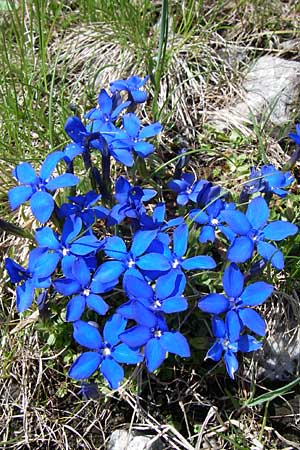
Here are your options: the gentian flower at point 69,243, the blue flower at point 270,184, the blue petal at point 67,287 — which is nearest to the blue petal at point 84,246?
the gentian flower at point 69,243

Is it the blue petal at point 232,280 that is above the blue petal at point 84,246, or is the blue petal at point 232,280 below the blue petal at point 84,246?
below

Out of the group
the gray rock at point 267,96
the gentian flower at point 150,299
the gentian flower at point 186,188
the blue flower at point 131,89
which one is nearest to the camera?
the gentian flower at point 150,299

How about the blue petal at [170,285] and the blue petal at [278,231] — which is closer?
the blue petal at [170,285]

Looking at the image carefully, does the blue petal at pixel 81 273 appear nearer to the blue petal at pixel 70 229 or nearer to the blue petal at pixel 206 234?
the blue petal at pixel 70 229

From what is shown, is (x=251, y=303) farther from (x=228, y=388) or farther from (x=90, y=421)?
(x=90, y=421)

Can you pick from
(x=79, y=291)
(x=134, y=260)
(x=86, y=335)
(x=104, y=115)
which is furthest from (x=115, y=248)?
(x=104, y=115)

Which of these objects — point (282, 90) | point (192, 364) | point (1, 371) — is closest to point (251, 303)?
point (192, 364)
